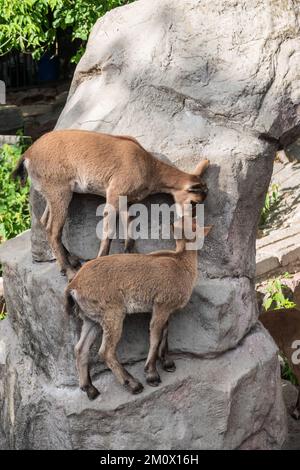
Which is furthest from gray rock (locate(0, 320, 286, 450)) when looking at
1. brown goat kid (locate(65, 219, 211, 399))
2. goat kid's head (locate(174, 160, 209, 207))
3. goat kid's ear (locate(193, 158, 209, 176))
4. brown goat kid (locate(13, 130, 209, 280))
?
Answer: goat kid's ear (locate(193, 158, 209, 176))

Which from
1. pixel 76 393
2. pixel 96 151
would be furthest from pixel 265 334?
pixel 96 151

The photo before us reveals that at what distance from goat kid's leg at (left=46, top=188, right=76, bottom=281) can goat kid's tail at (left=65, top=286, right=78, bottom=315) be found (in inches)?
8.2

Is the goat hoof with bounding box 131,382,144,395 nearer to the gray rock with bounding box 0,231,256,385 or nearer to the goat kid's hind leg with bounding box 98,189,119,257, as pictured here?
the gray rock with bounding box 0,231,256,385

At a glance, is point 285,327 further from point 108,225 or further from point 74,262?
point 108,225

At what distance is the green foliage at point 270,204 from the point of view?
10.5 meters

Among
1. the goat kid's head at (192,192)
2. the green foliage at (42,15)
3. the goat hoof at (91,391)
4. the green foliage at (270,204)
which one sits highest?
the green foliage at (42,15)

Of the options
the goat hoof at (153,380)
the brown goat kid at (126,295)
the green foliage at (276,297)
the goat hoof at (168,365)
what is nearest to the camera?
the brown goat kid at (126,295)

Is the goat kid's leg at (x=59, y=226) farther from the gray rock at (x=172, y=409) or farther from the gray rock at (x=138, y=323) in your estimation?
the gray rock at (x=172, y=409)

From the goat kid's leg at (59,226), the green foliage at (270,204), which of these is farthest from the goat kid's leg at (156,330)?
the green foliage at (270,204)

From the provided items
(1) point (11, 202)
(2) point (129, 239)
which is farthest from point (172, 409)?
(1) point (11, 202)

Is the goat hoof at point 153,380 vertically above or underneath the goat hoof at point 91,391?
above

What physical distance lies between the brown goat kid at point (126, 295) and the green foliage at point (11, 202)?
416 centimetres

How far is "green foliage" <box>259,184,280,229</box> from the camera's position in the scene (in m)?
10.5

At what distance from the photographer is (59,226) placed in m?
5.07
